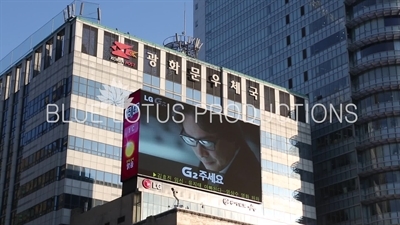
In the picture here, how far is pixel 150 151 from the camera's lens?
86.6 metres

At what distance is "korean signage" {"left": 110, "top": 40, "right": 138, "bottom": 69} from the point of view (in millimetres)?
103287

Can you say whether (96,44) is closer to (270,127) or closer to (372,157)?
(270,127)

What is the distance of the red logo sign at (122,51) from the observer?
339 ft

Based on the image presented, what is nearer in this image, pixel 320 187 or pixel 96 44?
pixel 96 44

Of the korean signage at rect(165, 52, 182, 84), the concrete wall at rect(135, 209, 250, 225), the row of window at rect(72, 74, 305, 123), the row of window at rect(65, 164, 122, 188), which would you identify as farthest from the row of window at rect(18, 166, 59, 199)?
the korean signage at rect(165, 52, 182, 84)

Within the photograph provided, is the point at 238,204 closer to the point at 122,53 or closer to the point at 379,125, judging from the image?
the point at 122,53

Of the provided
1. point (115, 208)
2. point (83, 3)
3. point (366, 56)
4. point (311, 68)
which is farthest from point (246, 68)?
point (115, 208)

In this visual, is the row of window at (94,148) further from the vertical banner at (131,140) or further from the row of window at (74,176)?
the vertical banner at (131,140)

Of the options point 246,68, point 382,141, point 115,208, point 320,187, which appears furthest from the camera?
point 246,68

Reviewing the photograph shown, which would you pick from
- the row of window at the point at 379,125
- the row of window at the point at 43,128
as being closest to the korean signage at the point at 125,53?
the row of window at the point at 43,128

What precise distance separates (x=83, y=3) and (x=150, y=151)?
3212 cm

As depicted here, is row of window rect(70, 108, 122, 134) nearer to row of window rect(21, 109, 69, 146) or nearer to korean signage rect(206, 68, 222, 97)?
row of window rect(21, 109, 69, 146)

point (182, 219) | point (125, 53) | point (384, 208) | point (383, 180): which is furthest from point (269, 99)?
point (182, 219)

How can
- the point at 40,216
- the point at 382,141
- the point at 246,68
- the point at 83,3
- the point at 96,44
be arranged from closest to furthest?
the point at 40,216, the point at 96,44, the point at 83,3, the point at 382,141, the point at 246,68
